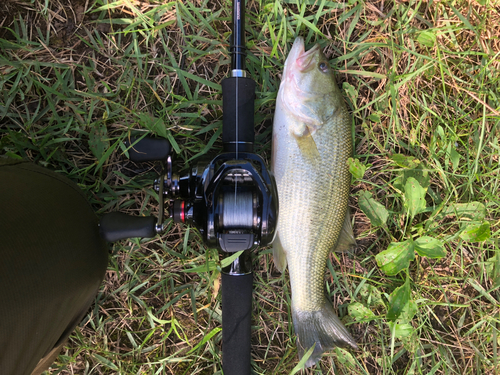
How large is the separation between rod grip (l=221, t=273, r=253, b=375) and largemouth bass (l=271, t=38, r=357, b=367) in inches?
11.9

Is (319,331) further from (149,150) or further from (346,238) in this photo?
(149,150)

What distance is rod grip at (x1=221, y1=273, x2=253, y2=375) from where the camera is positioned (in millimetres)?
1750

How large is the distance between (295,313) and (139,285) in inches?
36.7

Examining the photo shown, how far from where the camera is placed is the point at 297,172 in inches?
69.5

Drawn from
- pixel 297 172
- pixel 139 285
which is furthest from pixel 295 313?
pixel 139 285

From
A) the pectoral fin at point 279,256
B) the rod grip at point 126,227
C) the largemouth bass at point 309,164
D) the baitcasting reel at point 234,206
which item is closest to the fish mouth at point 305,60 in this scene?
the largemouth bass at point 309,164

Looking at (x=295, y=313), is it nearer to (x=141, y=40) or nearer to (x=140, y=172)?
(x=140, y=172)

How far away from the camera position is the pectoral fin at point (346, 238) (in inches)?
74.9

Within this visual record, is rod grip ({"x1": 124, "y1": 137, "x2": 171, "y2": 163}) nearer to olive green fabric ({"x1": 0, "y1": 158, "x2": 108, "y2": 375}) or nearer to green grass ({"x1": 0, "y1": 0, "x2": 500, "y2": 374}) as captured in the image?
green grass ({"x1": 0, "y1": 0, "x2": 500, "y2": 374})

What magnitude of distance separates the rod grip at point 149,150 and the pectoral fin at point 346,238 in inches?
42.8

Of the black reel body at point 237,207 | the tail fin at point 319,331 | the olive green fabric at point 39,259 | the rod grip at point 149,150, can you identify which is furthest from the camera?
the tail fin at point 319,331

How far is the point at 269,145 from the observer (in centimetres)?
192

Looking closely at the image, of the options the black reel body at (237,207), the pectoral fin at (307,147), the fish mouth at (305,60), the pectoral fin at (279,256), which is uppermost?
the fish mouth at (305,60)

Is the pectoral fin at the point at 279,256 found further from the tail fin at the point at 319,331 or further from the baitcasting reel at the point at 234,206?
the baitcasting reel at the point at 234,206
